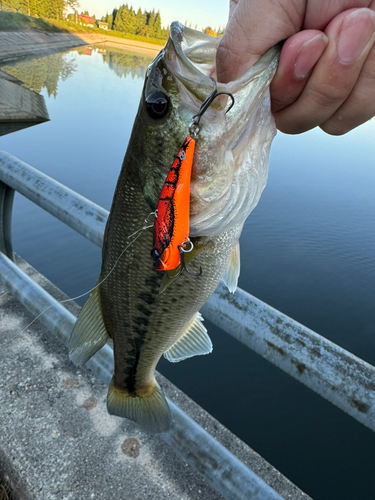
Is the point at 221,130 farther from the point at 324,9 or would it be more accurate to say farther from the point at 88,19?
the point at 88,19

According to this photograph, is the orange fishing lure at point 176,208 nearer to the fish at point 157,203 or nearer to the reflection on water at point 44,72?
the fish at point 157,203

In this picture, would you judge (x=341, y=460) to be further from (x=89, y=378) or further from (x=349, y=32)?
(x=349, y=32)

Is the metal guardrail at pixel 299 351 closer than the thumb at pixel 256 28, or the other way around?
the thumb at pixel 256 28

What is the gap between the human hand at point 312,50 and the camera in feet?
2.30

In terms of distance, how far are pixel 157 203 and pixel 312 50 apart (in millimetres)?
526

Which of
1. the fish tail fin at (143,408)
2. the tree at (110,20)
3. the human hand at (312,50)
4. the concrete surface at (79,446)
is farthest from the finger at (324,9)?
the tree at (110,20)

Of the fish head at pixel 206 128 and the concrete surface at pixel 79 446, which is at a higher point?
the fish head at pixel 206 128

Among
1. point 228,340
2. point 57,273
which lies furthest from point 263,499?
point 57,273

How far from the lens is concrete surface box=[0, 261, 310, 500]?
164cm

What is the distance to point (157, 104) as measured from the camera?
93 centimetres

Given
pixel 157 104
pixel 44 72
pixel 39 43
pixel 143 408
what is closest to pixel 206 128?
pixel 157 104

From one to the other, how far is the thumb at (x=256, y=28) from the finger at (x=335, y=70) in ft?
0.27

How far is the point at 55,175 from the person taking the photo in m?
7.80

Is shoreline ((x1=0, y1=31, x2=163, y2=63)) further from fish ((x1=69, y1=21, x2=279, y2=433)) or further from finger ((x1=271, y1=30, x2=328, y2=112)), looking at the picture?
finger ((x1=271, y1=30, x2=328, y2=112))
